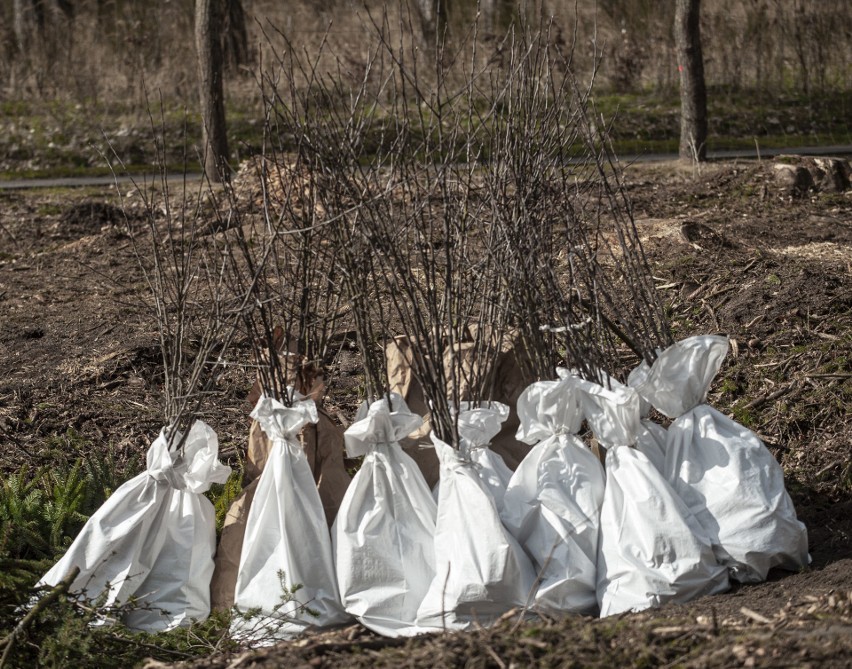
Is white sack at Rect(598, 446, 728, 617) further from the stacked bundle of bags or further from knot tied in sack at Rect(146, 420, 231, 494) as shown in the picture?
knot tied in sack at Rect(146, 420, 231, 494)

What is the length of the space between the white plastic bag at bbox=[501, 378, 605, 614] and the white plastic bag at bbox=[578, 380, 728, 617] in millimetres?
50

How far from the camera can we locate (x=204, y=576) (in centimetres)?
311

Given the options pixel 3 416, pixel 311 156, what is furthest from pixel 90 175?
pixel 311 156

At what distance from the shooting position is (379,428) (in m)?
3.02

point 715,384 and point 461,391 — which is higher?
point 461,391

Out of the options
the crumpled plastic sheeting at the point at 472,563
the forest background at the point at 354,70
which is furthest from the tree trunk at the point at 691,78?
the crumpled plastic sheeting at the point at 472,563

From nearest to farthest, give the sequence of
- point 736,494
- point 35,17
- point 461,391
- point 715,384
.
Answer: point 736,494
point 461,391
point 715,384
point 35,17

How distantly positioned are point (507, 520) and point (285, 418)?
72 centimetres

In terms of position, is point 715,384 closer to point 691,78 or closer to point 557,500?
point 557,500

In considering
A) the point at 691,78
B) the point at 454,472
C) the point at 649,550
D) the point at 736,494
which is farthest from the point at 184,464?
the point at 691,78

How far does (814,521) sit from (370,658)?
69.7 inches

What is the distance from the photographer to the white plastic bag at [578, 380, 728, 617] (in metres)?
2.82

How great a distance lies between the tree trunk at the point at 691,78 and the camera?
25.4 ft

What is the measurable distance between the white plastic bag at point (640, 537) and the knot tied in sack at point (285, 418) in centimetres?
84
